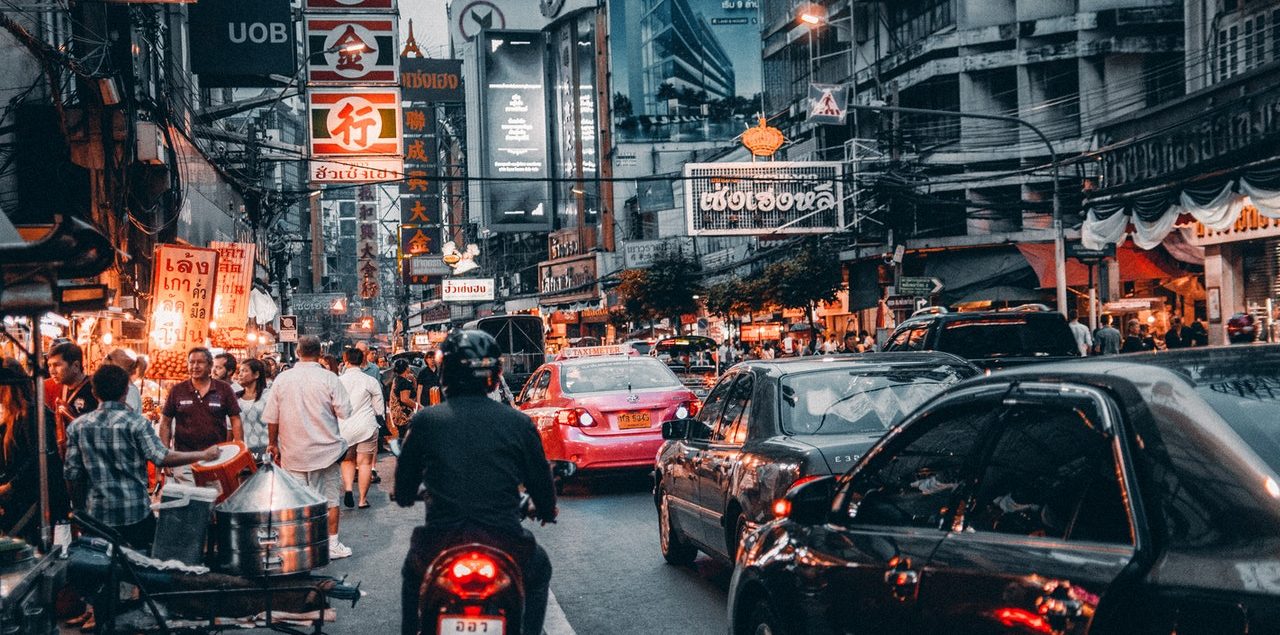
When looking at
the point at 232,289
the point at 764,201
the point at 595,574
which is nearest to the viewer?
the point at 595,574

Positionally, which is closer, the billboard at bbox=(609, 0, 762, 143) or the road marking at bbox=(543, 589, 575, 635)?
the road marking at bbox=(543, 589, 575, 635)

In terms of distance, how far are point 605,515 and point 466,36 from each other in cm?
8278

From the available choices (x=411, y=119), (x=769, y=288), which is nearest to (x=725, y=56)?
(x=411, y=119)

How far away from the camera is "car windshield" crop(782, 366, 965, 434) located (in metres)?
7.63

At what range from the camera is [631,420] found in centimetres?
1416

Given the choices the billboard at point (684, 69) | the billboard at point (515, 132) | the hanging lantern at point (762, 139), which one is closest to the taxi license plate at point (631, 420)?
the hanging lantern at point (762, 139)

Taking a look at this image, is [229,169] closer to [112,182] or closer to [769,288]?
[112,182]

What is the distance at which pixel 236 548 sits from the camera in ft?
20.6

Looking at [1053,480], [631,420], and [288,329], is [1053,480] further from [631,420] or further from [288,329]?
[288,329]

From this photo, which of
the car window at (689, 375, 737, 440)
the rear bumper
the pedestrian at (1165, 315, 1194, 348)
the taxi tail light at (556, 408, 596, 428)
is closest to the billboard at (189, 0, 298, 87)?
the taxi tail light at (556, 408, 596, 428)

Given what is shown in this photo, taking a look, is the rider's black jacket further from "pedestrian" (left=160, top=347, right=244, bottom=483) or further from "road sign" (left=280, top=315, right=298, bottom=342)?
"road sign" (left=280, top=315, right=298, bottom=342)

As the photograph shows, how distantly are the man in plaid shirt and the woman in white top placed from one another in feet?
19.2

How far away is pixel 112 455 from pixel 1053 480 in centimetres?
548

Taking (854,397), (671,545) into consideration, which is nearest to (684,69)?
(671,545)
